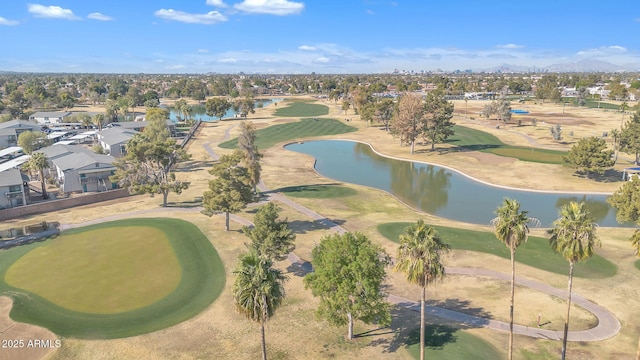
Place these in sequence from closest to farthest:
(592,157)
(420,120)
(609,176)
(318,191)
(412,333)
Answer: (412,333)
(318,191)
(592,157)
(609,176)
(420,120)

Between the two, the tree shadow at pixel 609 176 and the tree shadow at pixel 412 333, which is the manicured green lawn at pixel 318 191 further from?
the tree shadow at pixel 609 176

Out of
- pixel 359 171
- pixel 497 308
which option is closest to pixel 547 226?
pixel 497 308

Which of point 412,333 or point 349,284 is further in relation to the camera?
point 412,333

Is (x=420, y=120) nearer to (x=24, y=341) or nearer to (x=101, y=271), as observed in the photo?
(x=101, y=271)

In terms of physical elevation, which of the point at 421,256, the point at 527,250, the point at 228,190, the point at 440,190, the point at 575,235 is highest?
the point at 575,235

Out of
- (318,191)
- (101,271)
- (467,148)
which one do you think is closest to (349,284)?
(101,271)

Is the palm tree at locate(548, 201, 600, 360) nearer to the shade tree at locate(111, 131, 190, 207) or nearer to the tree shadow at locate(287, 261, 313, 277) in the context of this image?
the tree shadow at locate(287, 261, 313, 277)

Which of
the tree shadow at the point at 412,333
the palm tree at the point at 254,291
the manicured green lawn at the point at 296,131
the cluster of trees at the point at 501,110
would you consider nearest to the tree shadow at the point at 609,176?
the cluster of trees at the point at 501,110
